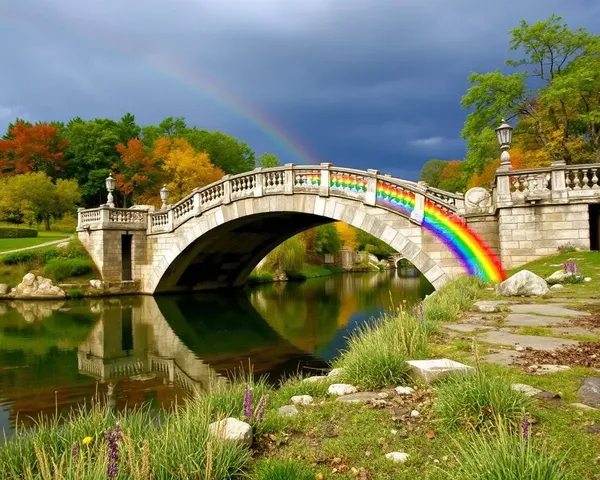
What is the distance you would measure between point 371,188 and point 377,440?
505 inches

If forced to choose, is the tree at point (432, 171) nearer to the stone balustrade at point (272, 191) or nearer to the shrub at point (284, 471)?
the stone balustrade at point (272, 191)

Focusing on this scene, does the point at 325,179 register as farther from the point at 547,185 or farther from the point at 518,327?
the point at 518,327

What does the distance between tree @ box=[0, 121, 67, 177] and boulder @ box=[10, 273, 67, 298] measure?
87.6 ft

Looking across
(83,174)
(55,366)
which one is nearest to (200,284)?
(55,366)

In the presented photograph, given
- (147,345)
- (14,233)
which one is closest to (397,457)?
(147,345)

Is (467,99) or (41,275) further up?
(467,99)

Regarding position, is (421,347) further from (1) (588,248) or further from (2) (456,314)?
(1) (588,248)

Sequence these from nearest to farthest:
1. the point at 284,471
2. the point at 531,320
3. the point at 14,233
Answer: the point at 284,471 → the point at 531,320 → the point at 14,233

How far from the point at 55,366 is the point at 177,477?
316 inches

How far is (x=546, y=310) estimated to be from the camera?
6.50m

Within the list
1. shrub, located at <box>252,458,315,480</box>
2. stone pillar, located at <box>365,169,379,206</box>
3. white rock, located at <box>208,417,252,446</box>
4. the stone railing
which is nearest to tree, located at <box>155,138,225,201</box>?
stone pillar, located at <box>365,169,379,206</box>

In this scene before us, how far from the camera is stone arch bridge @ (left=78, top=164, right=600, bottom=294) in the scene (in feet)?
38.9

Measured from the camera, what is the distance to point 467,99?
24609mm

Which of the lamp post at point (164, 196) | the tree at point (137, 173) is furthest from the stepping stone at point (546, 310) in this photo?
the tree at point (137, 173)
